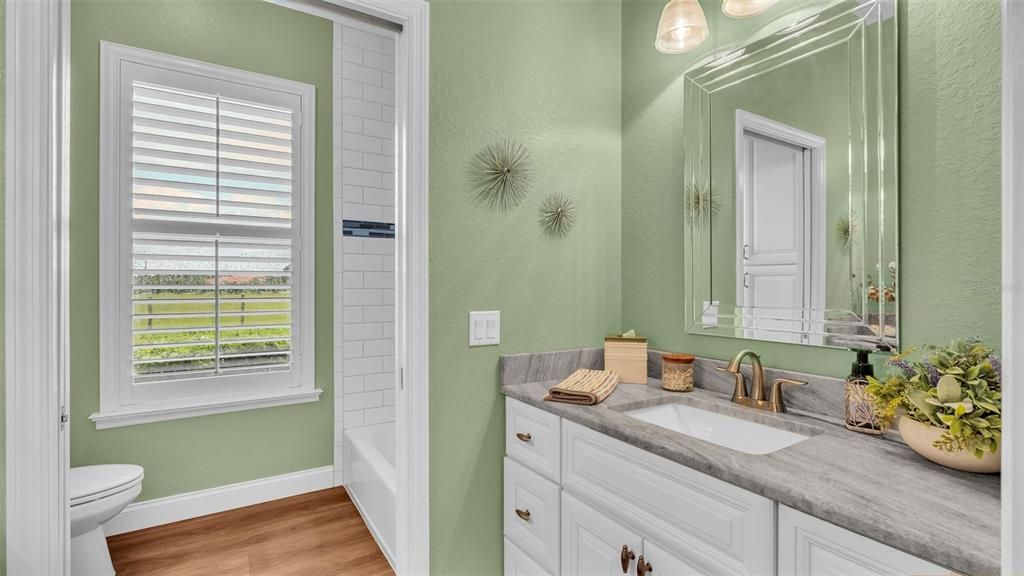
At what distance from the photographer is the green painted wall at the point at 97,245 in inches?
90.6

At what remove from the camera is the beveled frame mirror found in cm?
123

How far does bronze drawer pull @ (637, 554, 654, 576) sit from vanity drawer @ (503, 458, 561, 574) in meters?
0.32

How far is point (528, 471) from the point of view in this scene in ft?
5.20

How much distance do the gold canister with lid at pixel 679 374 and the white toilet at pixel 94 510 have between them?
2.23m

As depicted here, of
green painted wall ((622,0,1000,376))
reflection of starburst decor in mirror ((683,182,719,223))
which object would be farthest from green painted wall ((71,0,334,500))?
green painted wall ((622,0,1000,376))

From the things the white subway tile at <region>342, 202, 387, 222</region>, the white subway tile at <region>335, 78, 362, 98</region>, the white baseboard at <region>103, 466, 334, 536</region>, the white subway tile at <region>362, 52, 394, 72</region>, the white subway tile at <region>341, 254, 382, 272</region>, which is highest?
the white subway tile at <region>362, 52, 394, 72</region>

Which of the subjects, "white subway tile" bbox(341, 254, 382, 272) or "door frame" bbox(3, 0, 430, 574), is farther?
"white subway tile" bbox(341, 254, 382, 272)

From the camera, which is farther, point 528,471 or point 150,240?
point 150,240

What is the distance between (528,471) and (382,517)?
1.03 m

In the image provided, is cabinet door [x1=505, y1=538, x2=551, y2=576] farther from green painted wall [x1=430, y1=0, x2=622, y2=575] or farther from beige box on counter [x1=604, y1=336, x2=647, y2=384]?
beige box on counter [x1=604, y1=336, x2=647, y2=384]

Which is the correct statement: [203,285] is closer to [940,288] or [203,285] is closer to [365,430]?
[365,430]

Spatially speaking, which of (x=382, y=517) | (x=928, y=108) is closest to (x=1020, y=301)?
(x=928, y=108)

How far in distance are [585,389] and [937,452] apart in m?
0.80

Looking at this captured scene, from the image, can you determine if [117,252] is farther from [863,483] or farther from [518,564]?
[863,483]
